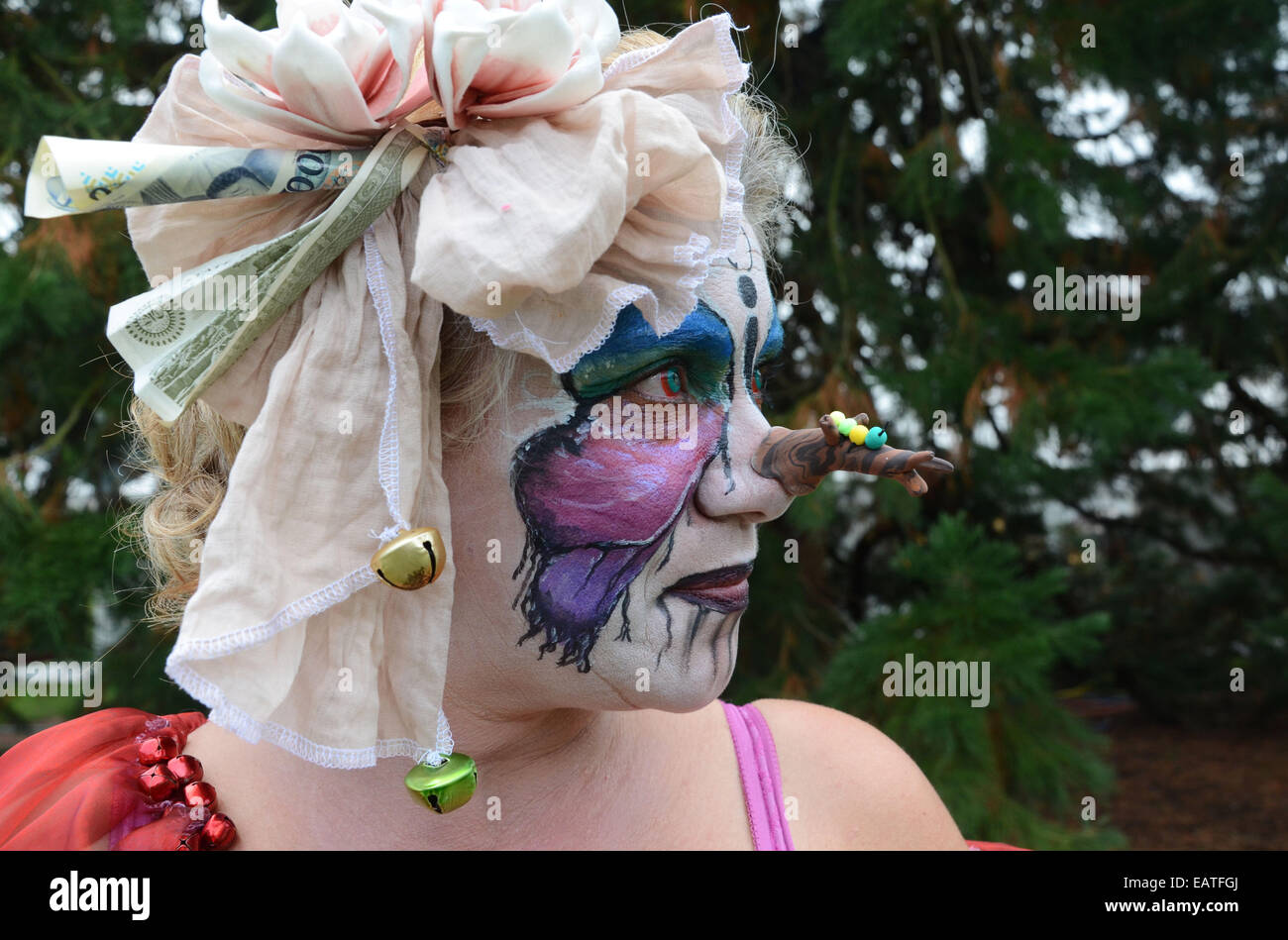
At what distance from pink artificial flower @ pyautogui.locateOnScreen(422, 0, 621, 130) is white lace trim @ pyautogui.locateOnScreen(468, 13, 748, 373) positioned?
7cm

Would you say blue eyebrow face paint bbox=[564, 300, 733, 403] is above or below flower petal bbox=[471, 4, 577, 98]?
below

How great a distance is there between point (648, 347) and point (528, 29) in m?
0.34

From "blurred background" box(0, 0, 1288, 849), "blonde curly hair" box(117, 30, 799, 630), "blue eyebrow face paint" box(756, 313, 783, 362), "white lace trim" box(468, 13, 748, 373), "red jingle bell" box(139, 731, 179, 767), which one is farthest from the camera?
"blurred background" box(0, 0, 1288, 849)

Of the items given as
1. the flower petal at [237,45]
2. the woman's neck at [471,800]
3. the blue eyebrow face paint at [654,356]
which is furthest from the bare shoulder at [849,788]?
the flower petal at [237,45]

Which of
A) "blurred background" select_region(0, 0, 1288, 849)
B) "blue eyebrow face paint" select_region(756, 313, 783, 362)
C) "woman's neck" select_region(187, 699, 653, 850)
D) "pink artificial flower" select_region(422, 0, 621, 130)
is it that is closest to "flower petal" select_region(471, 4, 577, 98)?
"pink artificial flower" select_region(422, 0, 621, 130)

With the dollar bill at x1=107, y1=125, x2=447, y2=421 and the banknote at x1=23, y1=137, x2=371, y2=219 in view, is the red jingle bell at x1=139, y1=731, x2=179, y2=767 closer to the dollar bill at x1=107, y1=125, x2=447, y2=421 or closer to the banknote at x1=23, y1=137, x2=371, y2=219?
the dollar bill at x1=107, y1=125, x2=447, y2=421

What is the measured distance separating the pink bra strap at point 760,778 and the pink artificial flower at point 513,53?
886 millimetres

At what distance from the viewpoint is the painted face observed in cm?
122

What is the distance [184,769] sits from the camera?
149 centimetres

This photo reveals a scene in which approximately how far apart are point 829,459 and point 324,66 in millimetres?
661

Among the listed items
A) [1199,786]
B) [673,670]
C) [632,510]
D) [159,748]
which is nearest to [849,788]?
[673,670]

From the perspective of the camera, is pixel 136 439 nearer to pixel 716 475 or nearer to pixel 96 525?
pixel 716 475

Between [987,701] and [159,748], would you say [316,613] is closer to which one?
[159,748]

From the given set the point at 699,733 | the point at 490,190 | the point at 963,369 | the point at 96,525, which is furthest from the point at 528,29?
the point at 96,525
